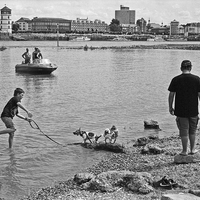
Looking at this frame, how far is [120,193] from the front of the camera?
789 centimetres

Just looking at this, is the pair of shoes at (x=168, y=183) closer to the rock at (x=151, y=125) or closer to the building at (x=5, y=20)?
the rock at (x=151, y=125)

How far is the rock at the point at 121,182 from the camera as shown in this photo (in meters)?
7.96

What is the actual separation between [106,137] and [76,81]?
19259 mm

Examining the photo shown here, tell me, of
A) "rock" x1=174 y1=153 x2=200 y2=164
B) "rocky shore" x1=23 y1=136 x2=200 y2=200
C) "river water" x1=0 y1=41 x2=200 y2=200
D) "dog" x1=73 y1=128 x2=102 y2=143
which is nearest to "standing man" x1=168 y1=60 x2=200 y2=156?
"rock" x1=174 y1=153 x2=200 y2=164

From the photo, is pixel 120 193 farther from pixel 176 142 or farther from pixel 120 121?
pixel 120 121

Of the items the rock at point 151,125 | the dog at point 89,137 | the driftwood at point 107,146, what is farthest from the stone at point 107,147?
the rock at point 151,125

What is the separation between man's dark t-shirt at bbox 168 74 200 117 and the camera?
909cm

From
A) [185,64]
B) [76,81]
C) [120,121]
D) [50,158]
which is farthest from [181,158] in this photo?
[76,81]

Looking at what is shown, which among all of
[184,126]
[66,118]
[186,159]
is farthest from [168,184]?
[66,118]

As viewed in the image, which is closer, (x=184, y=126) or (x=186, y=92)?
(x=186, y=92)

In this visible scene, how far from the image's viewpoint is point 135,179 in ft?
26.6

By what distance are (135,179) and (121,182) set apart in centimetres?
30

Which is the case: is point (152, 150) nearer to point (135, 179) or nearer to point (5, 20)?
point (135, 179)

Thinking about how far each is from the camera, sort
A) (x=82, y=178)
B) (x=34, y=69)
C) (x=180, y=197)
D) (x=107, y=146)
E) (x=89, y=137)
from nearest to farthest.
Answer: (x=180, y=197), (x=82, y=178), (x=107, y=146), (x=89, y=137), (x=34, y=69)
